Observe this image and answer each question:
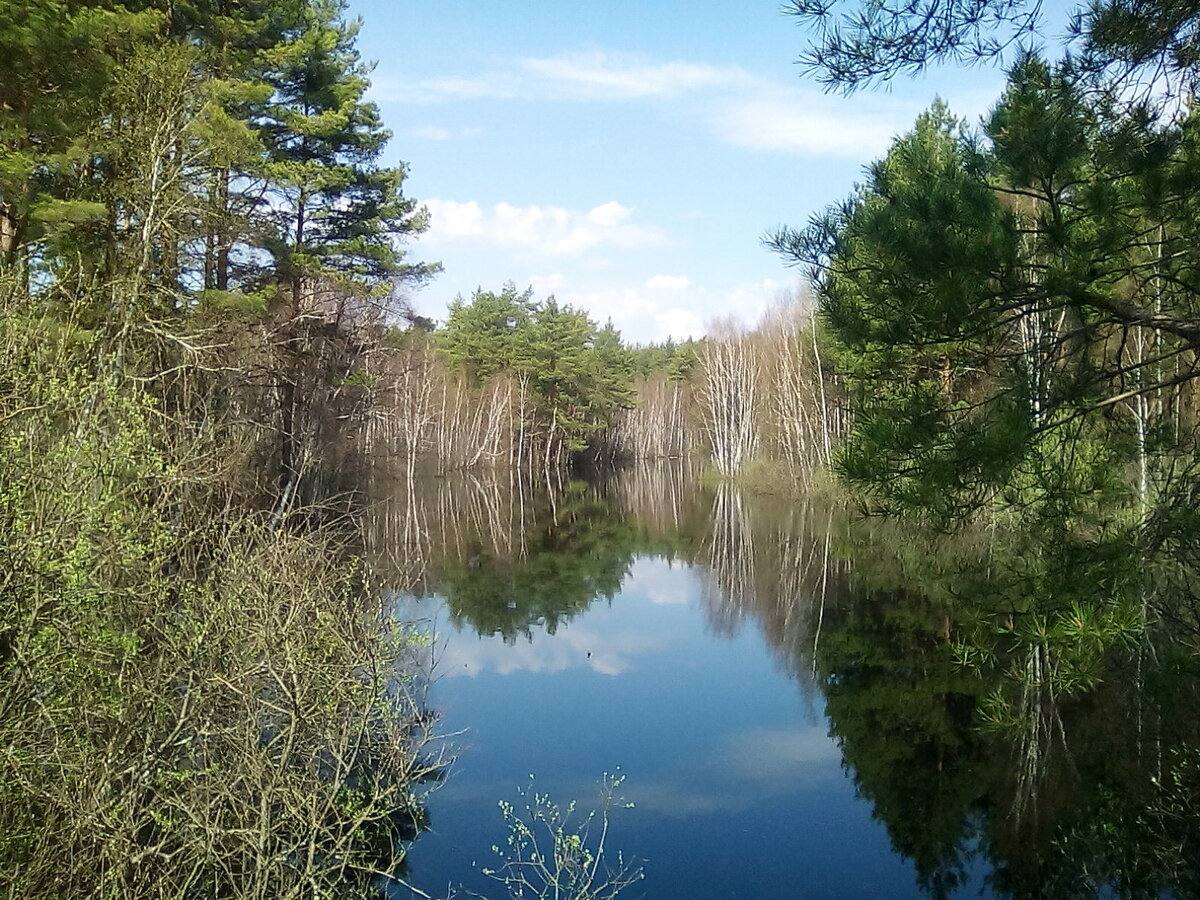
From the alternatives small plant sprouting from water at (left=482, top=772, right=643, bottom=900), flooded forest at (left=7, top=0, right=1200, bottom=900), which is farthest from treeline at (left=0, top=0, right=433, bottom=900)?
Result: small plant sprouting from water at (left=482, top=772, right=643, bottom=900)

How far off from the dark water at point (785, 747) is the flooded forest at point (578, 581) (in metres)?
0.05

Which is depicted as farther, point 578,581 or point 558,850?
point 578,581

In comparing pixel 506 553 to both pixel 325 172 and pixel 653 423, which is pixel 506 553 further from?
pixel 653 423

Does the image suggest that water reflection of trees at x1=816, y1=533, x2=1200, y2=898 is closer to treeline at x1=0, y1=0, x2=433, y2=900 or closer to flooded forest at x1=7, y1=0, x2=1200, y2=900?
flooded forest at x1=7, y1=0, x2=1200, y2=900

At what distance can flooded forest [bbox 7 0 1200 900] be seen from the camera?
12.6 feet

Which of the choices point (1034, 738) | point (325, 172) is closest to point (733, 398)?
point (325, 172)

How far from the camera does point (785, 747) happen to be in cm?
897

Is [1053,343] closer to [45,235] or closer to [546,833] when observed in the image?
[546,833]

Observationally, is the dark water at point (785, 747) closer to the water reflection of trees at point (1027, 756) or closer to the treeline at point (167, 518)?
the water reflection of trees at point (1027, 756)

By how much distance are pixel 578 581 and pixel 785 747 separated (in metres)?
8.83

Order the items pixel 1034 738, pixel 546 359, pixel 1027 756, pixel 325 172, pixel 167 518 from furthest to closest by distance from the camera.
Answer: pixel 546 359 < pixel 325 172 < pixel 1034 738 < pixel 1027 756 < pixel 167 518

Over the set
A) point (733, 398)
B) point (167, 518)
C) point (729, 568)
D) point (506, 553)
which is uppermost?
point (733, 398)

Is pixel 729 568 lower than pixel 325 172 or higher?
lower

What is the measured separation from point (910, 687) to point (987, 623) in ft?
22.9
